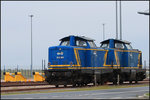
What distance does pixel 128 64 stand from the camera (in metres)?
35.5

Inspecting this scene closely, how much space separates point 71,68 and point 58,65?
118 centimetres

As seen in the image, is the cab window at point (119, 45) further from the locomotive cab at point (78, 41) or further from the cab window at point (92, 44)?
the locomotive cab at point (78, 41)

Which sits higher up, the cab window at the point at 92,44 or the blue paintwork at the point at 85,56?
the cab window at the point at 92,44

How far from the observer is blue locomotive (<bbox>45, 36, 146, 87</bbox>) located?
28.8 meters

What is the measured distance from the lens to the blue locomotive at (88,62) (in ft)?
94.6

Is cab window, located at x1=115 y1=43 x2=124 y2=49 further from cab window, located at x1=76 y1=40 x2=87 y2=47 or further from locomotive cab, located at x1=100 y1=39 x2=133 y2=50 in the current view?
cab window, located at x1=76 y1=40 x2=87 y2=47

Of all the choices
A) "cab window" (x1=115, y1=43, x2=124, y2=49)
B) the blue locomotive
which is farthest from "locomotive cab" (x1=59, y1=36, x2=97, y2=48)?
"cab window" (x1=115, y1=43, x2=124, y2=49)

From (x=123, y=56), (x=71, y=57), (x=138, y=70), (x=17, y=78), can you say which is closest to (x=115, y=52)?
(x=123, y=56)

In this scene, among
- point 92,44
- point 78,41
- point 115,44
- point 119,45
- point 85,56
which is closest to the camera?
point 78,41

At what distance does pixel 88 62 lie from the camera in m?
30.9

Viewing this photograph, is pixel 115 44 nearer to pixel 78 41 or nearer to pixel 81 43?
pixel 81 43

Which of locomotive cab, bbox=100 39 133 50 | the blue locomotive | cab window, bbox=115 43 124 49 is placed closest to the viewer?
the blue locomotive

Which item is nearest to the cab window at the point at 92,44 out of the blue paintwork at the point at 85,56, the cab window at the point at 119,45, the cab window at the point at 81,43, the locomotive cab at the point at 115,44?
the blue paintwork at the point at 85,56

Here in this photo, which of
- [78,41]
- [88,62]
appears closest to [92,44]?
[78,41]
